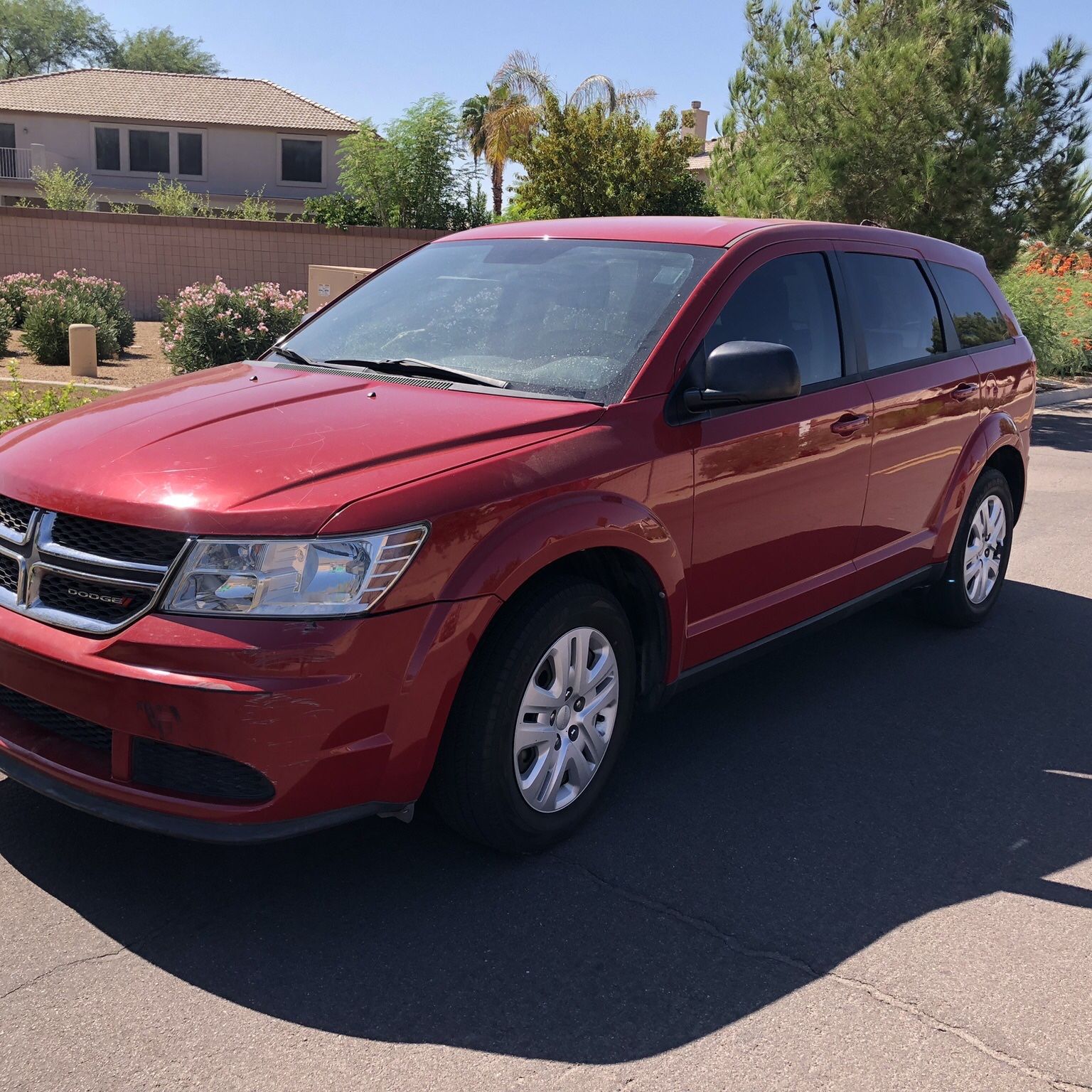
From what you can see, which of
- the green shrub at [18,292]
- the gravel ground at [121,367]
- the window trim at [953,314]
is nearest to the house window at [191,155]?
the green shrub at [18,292]

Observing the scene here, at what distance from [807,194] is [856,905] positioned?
551 inches

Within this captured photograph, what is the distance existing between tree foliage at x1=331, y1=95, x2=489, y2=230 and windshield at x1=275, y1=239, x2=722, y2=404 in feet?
74.2

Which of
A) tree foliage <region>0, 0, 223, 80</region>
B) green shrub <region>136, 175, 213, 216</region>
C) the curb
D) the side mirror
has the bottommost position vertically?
the curb

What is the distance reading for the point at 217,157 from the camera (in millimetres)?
39625

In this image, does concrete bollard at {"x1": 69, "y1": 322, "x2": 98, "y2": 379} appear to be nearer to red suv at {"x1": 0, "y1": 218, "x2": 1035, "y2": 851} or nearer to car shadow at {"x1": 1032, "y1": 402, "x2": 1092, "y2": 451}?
red suv at {"x1": 0, "y1": 218, "x2": 1035, "y2": 851}

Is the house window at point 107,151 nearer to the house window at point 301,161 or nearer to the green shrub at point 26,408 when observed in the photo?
the house window at point 301,161

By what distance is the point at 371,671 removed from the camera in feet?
9.86

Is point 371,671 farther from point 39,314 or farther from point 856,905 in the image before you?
point 39,314

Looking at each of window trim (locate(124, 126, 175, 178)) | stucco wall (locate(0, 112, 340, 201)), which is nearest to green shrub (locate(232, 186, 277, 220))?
stucco wall (locate(0, 112, 340, 201))

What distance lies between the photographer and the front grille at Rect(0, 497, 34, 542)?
3.27 metres

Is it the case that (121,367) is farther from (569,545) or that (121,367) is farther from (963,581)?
(569,545)

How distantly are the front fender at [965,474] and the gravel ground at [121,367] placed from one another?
9916mm

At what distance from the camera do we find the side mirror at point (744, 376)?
151 inches

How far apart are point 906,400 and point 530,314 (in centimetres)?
177
